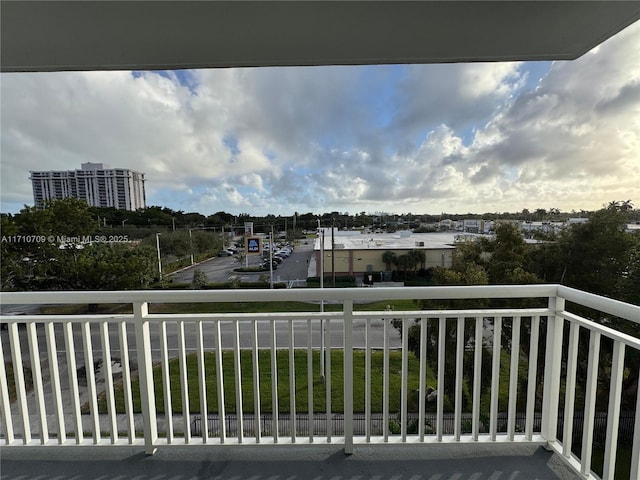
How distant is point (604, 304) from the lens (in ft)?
4.70

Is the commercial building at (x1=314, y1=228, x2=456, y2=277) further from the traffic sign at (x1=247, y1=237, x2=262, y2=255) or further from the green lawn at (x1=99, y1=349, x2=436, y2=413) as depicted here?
the green lawn at (x1=99, y1=349, x2=436, y2=413)

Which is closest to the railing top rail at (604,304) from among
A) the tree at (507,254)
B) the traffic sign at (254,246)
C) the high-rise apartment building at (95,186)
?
the tree at (507,254)

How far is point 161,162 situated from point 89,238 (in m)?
0.67

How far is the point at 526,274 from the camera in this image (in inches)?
78.0

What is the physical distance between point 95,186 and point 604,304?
299cm

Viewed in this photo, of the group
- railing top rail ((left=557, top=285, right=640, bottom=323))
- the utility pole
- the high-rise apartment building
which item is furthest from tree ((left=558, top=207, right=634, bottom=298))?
the high-rise apartment building

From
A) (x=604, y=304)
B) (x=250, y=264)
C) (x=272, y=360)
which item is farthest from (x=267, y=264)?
(x=604, y=304)

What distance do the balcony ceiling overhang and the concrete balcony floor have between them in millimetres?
2364

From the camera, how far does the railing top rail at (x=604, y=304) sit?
4.31 feet

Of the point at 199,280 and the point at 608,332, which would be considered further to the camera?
the point at 199,280

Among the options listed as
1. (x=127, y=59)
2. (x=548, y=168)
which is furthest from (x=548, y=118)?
(x=127, y=59)

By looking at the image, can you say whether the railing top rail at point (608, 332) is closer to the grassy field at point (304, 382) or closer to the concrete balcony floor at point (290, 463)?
the grassy field at point (304, 382)

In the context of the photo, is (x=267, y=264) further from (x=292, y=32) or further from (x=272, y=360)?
(x=292, y=32)

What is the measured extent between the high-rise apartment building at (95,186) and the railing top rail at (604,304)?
8.62 feet
